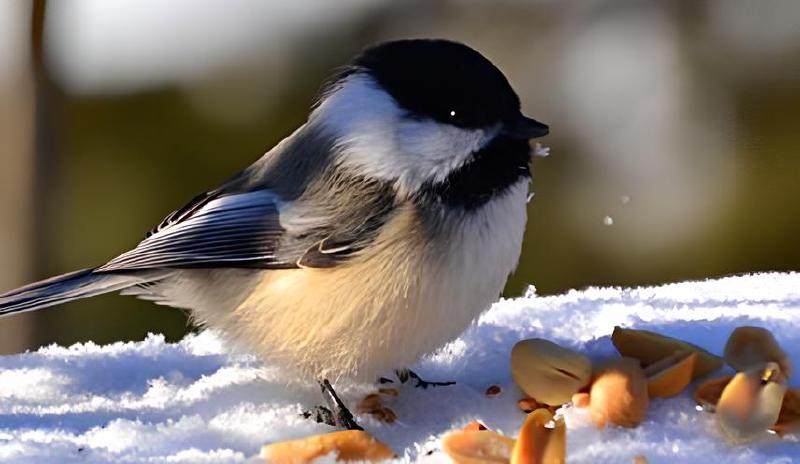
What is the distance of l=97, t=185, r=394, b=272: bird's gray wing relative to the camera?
1.04m

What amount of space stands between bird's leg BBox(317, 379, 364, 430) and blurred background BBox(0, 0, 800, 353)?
174cm

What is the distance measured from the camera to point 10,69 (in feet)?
Result: 6.81

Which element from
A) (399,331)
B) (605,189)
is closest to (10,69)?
(399,331)

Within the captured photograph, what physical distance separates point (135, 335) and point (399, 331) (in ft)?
6.50

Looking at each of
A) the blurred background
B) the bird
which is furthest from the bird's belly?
the blurred background

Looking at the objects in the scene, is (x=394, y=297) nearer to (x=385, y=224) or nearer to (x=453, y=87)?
(x=385, y=224)

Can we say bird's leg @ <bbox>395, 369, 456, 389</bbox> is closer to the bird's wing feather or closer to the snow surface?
the snow surface

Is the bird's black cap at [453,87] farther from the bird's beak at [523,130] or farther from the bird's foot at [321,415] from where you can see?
the bird's foot at [321,415]

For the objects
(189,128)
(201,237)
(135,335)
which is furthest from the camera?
(189,128)

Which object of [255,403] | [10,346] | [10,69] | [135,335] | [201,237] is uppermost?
[10,69]

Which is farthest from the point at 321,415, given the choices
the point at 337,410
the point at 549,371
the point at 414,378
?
the point at 549,371

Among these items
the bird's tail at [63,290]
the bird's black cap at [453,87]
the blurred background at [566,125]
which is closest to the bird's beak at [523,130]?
the bird's black cap at [453,87]

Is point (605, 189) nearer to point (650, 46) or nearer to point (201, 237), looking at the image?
point (650, 46)

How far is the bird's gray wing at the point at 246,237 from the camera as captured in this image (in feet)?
3.40
